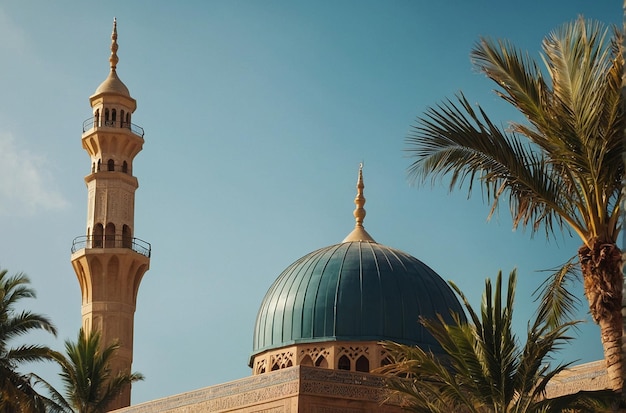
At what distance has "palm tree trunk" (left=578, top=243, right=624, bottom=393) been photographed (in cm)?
1096

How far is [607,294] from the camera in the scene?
11.0 metres

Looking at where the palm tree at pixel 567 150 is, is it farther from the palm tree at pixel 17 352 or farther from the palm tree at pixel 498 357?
the palm tree at pixel 17 352

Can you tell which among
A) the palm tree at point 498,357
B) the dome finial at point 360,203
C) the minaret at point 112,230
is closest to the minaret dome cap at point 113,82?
the minaret at point 112,230

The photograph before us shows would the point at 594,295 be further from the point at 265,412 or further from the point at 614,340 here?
the point at 265,412

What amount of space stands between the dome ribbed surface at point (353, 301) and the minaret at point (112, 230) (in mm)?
7136

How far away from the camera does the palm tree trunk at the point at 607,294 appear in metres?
11.0

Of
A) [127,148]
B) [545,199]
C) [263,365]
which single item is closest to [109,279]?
[127,148]

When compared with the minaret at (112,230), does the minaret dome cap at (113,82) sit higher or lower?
higher

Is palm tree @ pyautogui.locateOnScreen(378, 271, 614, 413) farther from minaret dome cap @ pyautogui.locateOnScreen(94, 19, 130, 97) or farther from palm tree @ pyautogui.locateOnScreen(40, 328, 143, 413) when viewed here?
minaret dome cap @ pyautogui.locateOnScreen(94, 19, 130, 97)

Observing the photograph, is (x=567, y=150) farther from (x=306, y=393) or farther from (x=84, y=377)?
(x=84, y=377)

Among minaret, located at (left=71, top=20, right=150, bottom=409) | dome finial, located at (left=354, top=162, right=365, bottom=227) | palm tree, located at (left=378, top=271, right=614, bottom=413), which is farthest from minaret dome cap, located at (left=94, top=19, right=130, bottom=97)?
palm tree, located at (left=378, top=271, right=614, bottom=413)

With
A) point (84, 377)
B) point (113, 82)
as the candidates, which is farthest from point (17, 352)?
point (113, 82)

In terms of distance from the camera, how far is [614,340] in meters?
11.0

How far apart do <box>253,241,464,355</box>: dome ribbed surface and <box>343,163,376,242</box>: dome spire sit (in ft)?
3.93
